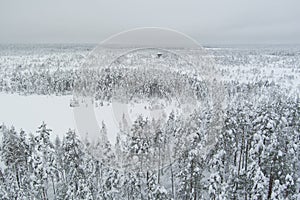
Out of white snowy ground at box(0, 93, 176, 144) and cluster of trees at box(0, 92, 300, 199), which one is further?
white snowy ground at box(0, 93, 176, 144)

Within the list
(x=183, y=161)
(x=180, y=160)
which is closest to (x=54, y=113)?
(x=180, y=160)

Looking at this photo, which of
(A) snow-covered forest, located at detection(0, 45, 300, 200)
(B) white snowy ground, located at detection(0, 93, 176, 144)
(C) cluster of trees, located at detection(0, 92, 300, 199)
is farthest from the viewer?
(B) white snowy ground, located at detection(0, 93, 176, 144)

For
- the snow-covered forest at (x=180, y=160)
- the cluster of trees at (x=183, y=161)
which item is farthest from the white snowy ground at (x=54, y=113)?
the cluster of trees at (x=183, y=161)

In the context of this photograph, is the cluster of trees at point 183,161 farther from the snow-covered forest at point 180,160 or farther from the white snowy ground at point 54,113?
the white snowy ground at point 54,113

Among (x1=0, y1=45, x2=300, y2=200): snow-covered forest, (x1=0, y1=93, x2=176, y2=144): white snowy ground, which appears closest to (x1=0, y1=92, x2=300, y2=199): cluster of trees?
(x1=0, y1=45, x2=300, y2=200): snow-covered forest

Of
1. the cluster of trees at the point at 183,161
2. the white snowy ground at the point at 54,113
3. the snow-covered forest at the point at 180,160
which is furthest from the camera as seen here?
the white snowy ground at the point at 54,113

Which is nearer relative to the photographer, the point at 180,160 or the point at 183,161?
the point at 183,161

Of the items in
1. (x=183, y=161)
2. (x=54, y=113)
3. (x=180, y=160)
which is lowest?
(x=54, y=113)

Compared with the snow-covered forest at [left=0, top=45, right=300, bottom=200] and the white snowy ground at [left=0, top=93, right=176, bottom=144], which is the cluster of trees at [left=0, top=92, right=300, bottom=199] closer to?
the snow-covered forest at [left=0, top=45, right=300, bottom=200]

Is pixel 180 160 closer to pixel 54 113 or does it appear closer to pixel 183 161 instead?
pixel 183 161
